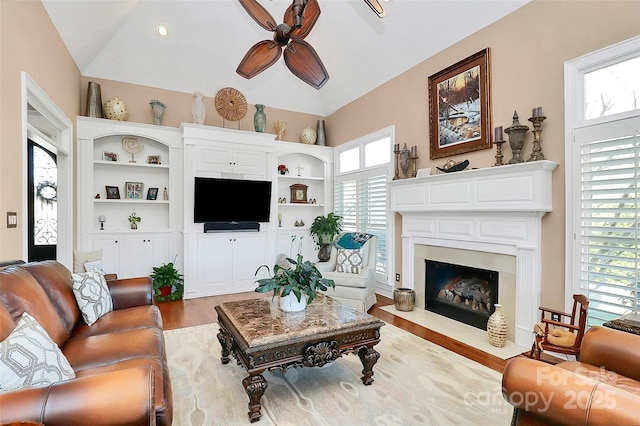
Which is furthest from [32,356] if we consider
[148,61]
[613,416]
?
[148,61]

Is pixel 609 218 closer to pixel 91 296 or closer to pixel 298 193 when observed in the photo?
pixel 91 296

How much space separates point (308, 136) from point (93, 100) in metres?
3.53

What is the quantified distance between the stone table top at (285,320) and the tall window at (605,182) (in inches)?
74.8

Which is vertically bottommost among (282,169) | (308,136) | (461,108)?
(282,169)

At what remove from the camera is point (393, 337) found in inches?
132

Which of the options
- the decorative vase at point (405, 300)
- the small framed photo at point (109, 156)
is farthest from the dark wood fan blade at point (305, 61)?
the small framed photo at point (109, 156)

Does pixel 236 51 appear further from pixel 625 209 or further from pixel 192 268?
pixel 625 209

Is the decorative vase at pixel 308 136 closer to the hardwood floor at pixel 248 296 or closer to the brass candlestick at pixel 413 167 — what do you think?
the brass candlestick at pixel 413 167

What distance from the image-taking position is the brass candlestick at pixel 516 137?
314 centimetres

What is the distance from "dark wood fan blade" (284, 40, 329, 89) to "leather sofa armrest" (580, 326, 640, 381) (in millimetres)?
2758

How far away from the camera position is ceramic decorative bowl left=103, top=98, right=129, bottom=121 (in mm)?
4840

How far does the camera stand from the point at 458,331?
3.58 metres

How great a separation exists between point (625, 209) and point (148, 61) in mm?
6209

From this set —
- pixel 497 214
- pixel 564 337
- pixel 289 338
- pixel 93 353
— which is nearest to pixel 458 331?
pixel 564 337
